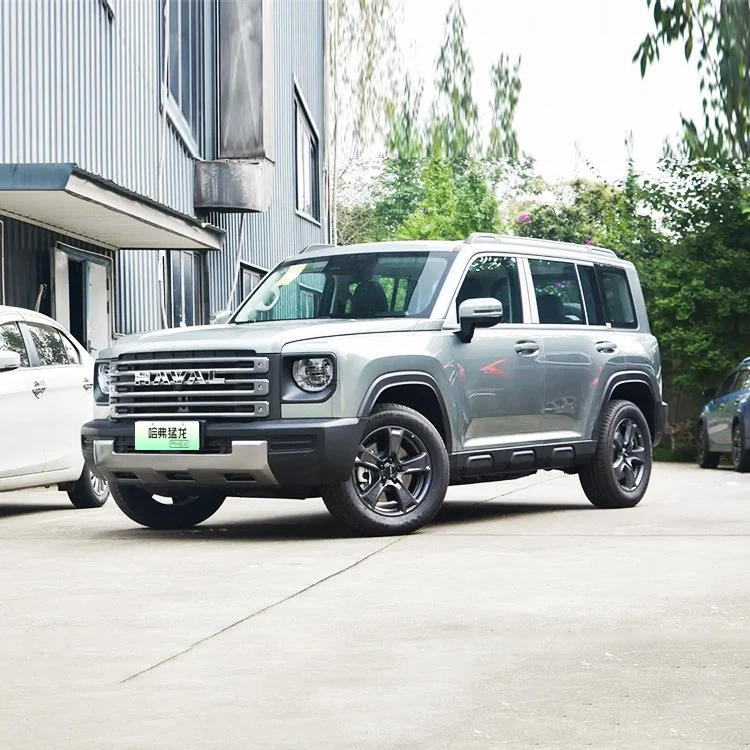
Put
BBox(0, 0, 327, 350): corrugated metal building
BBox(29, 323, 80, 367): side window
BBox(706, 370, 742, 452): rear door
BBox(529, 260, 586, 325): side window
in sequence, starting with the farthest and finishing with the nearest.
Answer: BBox(706, 370, 742, 452): rear door → BBox(0, 0, 327, 350): corrugated metal building → BBox(29, 323, 80, 367): side window → BBox(529, 260, 586, 325): side window

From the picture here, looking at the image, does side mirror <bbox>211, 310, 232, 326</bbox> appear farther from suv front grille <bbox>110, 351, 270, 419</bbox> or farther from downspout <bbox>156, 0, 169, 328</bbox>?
downspout <bbox>156, 0, 169, 328</bbox>

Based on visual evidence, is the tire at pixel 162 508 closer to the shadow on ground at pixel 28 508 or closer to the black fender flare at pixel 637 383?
the shadow on ground at pixel 28 508

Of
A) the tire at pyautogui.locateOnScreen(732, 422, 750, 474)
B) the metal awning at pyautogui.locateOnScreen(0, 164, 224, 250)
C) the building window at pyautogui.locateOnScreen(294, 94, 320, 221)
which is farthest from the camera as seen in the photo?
the building window at pyautogui.locateOnScreen(294, 94, 320, 221)

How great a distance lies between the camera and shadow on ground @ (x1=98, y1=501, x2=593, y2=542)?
36.5 feet

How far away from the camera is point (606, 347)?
43.1ft

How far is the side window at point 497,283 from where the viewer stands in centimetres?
1195

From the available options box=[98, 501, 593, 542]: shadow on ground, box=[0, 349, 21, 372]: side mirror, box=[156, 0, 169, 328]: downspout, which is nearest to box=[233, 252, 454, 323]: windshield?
box=[98, 501, 593, 542]: shadow on ground

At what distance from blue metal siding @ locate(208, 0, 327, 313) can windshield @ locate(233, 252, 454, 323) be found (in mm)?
13472

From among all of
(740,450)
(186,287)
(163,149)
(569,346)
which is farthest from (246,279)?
(569,346)

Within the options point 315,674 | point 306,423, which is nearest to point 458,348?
point 306,423

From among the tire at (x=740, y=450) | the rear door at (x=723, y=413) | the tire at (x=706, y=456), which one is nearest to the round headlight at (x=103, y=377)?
the tire at (x=740, y=450)

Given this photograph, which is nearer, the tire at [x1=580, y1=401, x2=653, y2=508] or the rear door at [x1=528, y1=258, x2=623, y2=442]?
the rear door at [x1=528, y1=258, x2=623, y2=442]

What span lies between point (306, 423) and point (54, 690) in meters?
4.80

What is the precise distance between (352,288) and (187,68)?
45.3 feet
